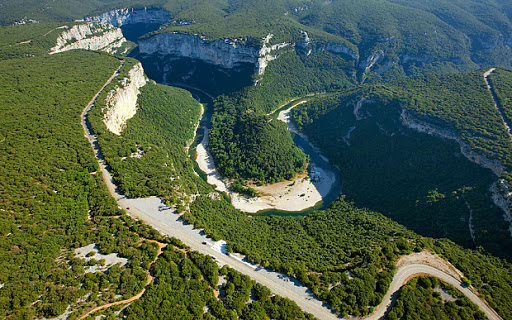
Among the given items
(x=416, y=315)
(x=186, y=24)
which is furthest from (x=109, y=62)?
(x=416, y=315)

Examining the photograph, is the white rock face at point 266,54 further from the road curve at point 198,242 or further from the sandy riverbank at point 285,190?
the road curve at point 198,242

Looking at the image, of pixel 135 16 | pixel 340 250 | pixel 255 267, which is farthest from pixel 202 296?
pixel 135 16

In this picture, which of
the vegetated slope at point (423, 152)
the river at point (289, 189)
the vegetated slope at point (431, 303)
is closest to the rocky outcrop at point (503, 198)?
the vegetated slope at point (423, 152)

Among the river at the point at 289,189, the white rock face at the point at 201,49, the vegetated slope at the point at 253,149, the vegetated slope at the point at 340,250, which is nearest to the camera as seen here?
the vegetated slope at the point at 340,250

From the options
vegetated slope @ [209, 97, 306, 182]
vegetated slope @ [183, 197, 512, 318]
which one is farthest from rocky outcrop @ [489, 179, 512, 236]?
vegetated slope @ [209, 97, 306, 182]

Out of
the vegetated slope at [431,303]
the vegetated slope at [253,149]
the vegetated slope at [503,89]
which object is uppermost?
the vegetated slope at [503,89]

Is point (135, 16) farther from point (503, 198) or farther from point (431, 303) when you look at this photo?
point (431, 303)
